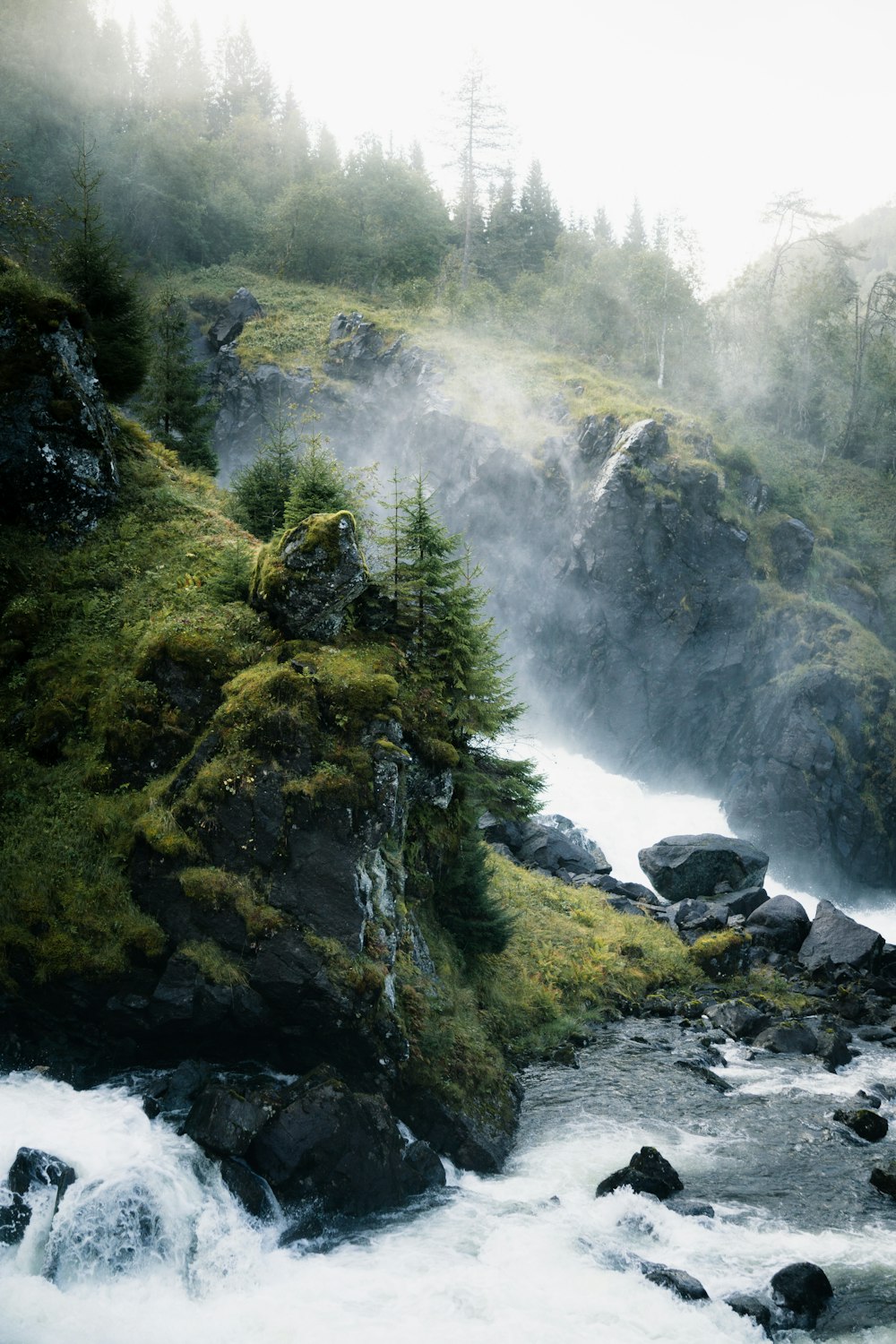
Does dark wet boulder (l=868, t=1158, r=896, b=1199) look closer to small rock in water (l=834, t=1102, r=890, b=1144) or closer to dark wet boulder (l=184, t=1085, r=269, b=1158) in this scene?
small rock in water (l=834, t=1102, r=890, b=1144)

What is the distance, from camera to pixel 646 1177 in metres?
12.4

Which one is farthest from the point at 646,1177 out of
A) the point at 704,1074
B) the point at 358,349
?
the point at 358,349

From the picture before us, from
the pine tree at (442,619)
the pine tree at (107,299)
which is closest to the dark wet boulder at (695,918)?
the pine tree at (442,619)

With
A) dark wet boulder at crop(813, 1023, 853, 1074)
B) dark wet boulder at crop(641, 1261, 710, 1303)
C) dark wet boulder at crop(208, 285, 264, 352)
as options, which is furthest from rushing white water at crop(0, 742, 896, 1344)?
dark wet boulder at crop(208, 285, 264, 352)

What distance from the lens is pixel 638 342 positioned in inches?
2613

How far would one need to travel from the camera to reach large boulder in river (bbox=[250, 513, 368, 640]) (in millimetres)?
15461

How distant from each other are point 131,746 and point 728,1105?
45.5 ft

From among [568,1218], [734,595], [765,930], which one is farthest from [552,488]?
[568,1218]

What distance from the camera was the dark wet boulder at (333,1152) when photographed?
1116cm

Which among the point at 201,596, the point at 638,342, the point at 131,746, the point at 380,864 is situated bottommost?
the point at 380,864

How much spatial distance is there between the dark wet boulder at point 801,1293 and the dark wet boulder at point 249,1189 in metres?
6.68

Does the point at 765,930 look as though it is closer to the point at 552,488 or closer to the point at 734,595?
the point at 734,595

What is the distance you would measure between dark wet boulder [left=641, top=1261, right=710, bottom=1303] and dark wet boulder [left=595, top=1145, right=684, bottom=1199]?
5.96ft

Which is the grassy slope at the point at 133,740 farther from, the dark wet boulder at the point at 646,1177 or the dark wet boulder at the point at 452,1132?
the dark wet boulder at the point at 646,1177
